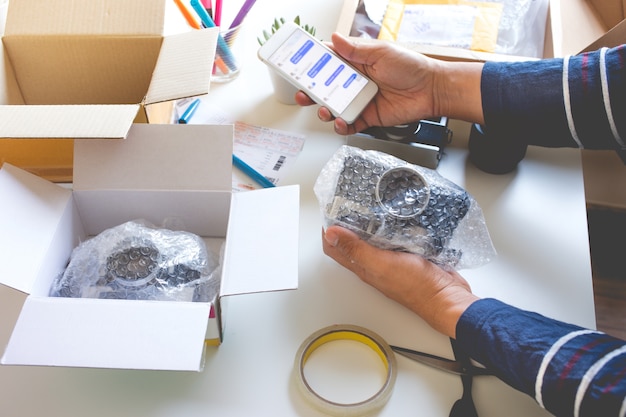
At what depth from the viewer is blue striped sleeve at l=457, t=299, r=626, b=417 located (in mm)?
454

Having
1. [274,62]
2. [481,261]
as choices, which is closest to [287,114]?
[274,62]

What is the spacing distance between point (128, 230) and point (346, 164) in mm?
251

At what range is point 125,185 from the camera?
1.96ft

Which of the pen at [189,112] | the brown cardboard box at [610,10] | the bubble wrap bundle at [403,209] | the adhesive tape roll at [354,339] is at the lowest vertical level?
the adhesive tape roll at [354,339]

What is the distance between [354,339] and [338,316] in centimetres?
3

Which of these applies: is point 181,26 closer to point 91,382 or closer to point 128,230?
point 128,230

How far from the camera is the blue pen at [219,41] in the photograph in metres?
0.76

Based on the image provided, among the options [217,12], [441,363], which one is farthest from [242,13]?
[441,363]

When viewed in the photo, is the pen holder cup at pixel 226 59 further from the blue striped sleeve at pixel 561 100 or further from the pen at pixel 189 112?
the blue striped sleeve at pixel 561 100

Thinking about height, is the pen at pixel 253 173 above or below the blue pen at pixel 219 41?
below

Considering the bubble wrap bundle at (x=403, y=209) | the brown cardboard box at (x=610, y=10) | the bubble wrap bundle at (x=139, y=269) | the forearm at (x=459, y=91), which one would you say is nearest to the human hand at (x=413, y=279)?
the bubble wrap bundle at (x=403, y=209)

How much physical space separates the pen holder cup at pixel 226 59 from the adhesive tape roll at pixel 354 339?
463 millimetres

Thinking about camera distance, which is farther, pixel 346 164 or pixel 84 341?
pixel 346 164

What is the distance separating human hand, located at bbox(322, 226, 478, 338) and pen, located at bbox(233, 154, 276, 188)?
16 cm
